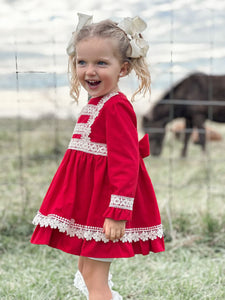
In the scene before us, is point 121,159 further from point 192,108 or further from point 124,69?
point 192,108

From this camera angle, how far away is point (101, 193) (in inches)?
54.3

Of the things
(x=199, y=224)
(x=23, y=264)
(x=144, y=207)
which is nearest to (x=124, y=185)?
(x=144, y=207)

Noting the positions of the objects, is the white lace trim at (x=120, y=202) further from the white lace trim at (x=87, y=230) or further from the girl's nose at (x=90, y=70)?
the girl's nose at (x=90, y=70)

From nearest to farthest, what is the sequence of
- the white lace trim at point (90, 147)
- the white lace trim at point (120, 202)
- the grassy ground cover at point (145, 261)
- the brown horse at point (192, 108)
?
the white lace trim at point (120, 202) → the white lace trim at point (90, 147) → the grassy ground cover at point (145, 261) → the brown horse at point (192, 108)

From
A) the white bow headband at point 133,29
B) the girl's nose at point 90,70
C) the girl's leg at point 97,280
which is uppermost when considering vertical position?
the white bow headband at point 133,29

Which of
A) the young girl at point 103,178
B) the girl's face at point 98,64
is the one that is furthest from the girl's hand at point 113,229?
the girl's face at point 98,64

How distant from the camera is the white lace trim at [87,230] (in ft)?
4.50

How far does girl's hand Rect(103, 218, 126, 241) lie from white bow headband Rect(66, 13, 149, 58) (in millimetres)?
576

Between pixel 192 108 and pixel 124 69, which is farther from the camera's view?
pixel 192 108

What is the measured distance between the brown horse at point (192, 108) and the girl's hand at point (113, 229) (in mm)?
4610

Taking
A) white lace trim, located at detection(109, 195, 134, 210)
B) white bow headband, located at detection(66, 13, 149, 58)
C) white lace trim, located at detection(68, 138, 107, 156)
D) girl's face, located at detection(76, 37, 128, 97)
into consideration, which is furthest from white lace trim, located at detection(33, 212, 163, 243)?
white bow headband, located at detection(66, 13, 149, 58)

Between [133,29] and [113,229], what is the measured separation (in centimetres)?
69

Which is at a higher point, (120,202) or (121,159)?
(121,159)

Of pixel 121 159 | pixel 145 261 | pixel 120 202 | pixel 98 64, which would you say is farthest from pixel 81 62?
pixel 145 261
